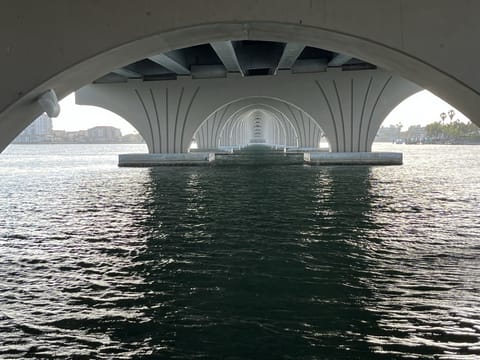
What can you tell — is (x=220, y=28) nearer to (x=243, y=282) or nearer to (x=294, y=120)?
(x=243, y=282)

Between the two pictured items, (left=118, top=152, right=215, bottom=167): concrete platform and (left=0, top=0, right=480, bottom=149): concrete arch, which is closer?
(left=0, top=0, right=480, bottom=149): concrete arch

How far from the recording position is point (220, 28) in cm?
1119

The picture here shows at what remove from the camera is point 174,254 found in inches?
420

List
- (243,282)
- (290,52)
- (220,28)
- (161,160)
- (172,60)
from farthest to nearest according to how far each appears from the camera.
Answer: (161,160), (172,60), (290,52), (220,28), (243,282)

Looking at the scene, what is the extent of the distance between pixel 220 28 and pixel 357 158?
3496cm

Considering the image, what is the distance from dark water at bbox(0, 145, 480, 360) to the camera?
5.96 meters

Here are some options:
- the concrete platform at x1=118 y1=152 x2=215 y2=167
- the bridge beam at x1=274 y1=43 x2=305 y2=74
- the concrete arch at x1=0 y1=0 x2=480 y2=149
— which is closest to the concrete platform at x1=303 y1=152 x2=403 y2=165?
the concrete platform at x1=118 y1=152 x2=215 y2=167

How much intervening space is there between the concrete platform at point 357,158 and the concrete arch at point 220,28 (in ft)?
108

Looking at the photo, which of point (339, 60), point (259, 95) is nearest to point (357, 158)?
point (339, 60)

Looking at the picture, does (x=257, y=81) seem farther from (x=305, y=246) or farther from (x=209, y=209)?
(x=305, y=246)

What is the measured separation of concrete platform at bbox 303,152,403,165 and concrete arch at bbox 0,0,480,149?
32966 millimetres

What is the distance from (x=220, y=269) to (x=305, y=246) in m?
2.93

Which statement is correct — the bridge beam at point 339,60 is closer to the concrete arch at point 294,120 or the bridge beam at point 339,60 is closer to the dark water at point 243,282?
the dark water at point 243,282

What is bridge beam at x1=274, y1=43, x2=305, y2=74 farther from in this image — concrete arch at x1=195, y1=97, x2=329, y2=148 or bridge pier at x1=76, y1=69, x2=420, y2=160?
concrete arch at x1=195, y1=97, x2=329, y2=148
